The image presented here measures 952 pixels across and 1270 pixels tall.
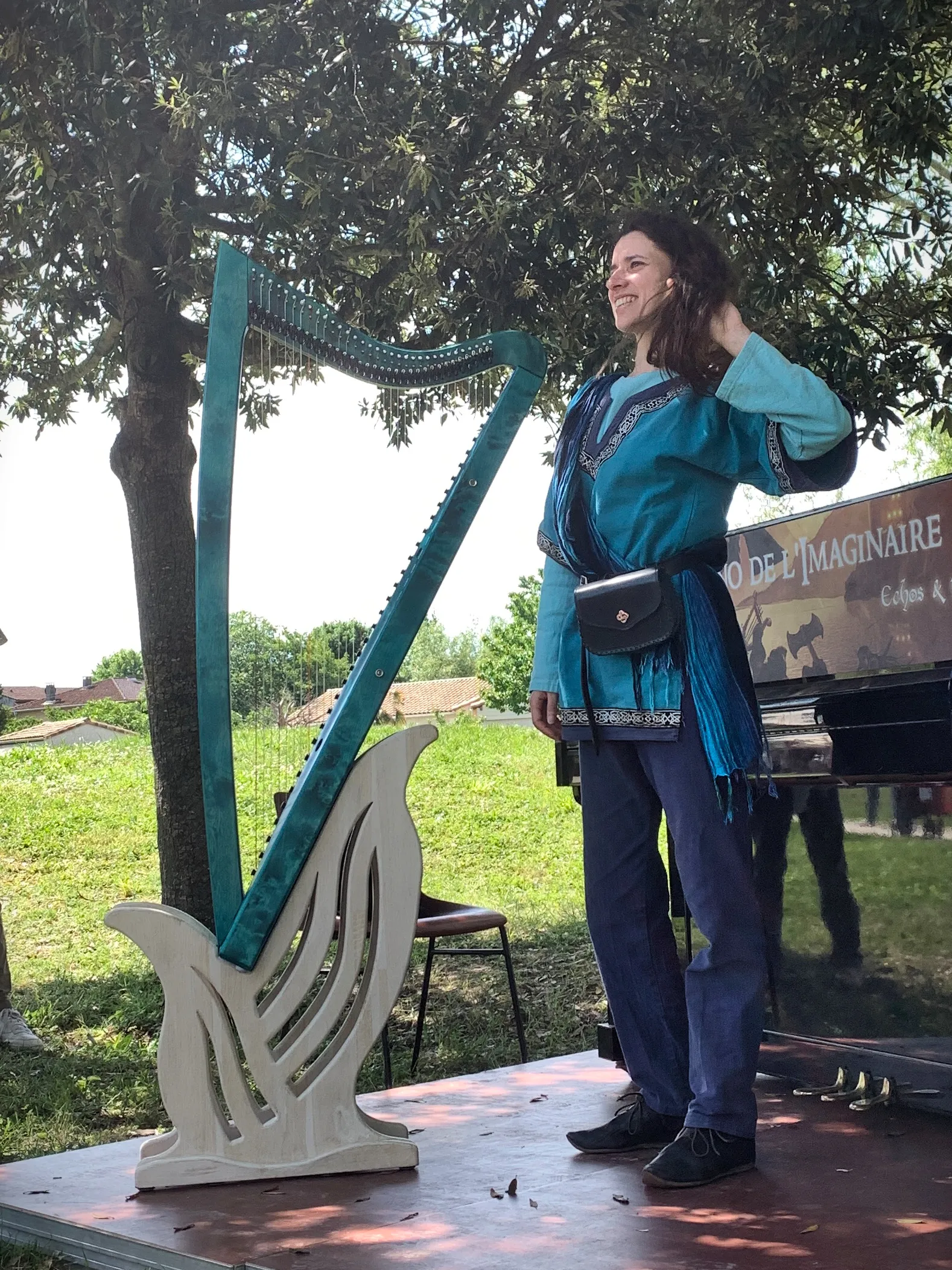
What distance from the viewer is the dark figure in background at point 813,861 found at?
3016mm

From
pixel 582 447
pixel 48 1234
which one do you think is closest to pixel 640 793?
pixel 582 447

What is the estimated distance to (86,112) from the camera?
5.00 metres

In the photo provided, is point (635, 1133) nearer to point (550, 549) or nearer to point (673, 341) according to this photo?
point (550, 549)

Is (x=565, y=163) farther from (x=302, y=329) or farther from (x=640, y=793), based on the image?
(x=640, y=793)

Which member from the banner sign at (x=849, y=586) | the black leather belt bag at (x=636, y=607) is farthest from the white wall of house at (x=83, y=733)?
the black leather belt bag at (x=636, y=607)

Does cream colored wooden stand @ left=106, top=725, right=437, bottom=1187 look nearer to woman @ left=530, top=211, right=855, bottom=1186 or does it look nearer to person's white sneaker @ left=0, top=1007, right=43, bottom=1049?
woman @ left=530, top=211, right=855, bottom=1186

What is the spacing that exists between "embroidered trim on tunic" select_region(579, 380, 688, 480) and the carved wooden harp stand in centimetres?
31

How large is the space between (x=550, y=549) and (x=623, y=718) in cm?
41

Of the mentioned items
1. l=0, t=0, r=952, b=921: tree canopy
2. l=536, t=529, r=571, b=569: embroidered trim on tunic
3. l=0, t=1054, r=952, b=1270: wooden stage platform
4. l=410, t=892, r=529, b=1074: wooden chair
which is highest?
l=0, t=0, r=952, b=921: tree canopy

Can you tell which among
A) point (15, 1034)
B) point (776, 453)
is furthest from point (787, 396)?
point (15, 1034)

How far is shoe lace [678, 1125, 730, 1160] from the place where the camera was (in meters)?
2.38

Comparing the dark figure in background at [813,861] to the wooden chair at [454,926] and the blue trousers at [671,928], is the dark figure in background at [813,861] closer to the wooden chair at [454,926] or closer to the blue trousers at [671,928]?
the blue trousers at [671,928]

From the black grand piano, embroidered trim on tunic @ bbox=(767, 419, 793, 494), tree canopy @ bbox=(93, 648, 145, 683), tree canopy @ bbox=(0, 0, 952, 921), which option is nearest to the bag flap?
embroidered trim on tunic @ bbox=(767, 419, 793, 494)

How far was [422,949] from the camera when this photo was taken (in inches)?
281
